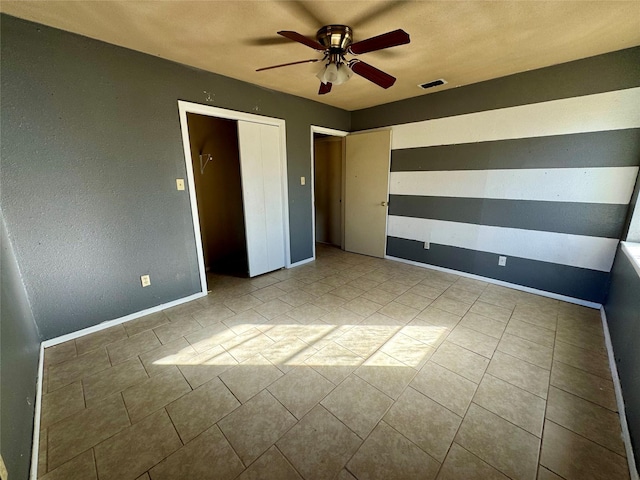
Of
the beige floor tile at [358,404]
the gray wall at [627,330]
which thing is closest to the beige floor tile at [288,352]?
the beige floor tile at [358,404]

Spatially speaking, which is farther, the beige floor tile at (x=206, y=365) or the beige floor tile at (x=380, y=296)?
the beige floor tile at (x=380, y=296)

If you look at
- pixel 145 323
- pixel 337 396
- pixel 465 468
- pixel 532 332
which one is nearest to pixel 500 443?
pixel 465 468

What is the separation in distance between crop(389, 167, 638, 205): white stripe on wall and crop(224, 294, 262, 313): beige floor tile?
2.66m

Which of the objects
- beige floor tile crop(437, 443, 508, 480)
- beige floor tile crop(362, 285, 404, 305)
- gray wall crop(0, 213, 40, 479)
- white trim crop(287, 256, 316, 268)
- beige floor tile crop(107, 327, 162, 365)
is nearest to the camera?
gray wall crop(0, 213, 40, 479)

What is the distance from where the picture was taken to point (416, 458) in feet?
4.19

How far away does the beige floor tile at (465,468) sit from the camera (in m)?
1.19

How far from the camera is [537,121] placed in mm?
2754

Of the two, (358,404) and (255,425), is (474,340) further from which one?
(255,425)

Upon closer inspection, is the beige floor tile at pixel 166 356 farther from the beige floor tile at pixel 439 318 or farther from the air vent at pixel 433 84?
the air vent at pixel 433 84

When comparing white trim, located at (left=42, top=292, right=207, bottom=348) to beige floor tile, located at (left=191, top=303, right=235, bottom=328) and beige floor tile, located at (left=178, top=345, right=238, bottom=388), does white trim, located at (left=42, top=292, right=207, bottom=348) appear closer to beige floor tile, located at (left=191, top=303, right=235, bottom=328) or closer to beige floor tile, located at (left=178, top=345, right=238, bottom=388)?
beige floor tile, located at (left=191, top=303, right=235, bottom=328)

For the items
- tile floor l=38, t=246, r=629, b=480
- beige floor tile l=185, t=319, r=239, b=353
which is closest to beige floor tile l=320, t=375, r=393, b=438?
tile floor l=38, t=246, r=629, b=480

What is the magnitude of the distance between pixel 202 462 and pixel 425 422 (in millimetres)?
1179

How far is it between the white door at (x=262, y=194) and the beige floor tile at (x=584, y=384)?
3103mm

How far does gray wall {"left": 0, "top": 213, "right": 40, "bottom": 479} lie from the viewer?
1087 mm
